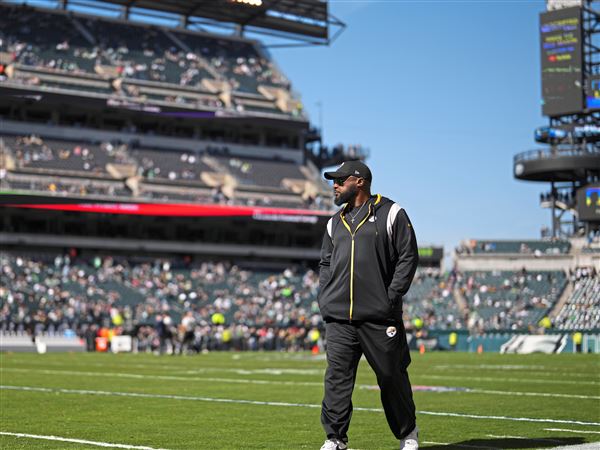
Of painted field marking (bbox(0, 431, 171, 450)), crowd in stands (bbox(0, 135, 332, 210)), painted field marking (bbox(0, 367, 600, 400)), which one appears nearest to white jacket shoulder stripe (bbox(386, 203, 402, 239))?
painted field marking (bbox(0, 431, 171, 450))

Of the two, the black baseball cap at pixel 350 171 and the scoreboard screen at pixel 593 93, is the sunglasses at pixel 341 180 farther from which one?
the scoreboard screen at pixel 593 93

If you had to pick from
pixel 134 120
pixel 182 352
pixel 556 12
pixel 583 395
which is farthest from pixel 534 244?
pixel 583 395

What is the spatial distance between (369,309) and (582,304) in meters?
52.0

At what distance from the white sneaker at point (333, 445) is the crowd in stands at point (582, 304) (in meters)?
46.6

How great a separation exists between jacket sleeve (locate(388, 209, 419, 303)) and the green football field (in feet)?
5.78

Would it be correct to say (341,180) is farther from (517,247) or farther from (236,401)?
(517,247)

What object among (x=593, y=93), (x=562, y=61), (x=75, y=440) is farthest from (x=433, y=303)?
(x=75, y=440)

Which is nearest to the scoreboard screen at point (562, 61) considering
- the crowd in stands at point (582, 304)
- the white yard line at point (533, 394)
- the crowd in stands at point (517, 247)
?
the crowd in stands at point (517, 247)

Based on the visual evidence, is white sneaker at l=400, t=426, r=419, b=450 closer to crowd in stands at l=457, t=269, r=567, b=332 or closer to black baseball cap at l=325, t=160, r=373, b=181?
black baseball cap at l=325, t=160, r=373, b=181

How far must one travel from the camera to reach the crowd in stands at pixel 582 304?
178 ft

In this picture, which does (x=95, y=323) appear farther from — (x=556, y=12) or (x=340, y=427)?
(x=340, y=427)

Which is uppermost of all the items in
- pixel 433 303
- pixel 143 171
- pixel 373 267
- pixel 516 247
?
pixel 373 267

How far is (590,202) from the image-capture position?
57.7 meters

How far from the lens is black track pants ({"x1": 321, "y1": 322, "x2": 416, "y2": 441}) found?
7633 millimetres
